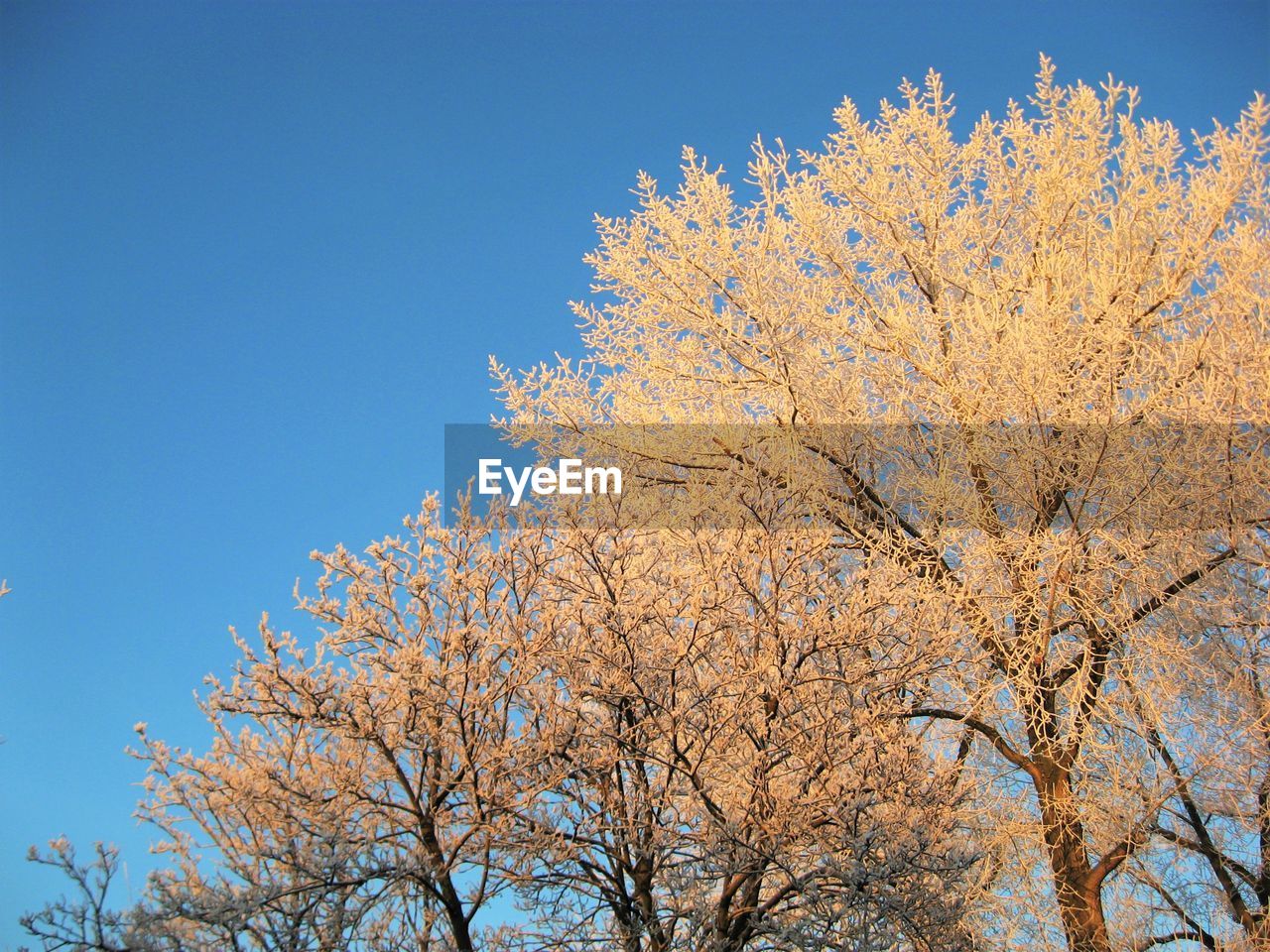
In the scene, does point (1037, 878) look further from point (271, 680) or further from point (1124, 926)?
point (271, 680)

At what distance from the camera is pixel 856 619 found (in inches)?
227

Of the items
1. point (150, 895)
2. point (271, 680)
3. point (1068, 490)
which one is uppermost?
point (1068, 490)

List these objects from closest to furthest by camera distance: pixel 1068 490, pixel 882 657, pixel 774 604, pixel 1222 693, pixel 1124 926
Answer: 1. pixel 774 604
2. pixel 882 657
3. pixel 1068 490
4. pixel 1222 693
5. pixel 1124 926

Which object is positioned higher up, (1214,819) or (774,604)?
(774,604)

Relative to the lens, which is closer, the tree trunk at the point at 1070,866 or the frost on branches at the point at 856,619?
the frost on branches at the point at 856,619

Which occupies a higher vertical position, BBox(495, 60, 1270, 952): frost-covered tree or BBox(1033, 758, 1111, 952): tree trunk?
BBox(495, 60, 1270, 952): frost-covered tree

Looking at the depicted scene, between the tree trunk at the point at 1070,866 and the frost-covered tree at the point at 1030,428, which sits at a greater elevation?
the frost-covered tree at the point at 1030,428

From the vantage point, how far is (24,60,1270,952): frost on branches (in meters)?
5.07

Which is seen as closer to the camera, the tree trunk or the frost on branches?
the frost on branches

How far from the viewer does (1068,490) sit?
821 cm

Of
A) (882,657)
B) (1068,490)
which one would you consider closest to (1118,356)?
(1068,490)

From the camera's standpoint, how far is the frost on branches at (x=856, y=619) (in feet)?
16.6

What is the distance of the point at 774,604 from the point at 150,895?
10.9ft

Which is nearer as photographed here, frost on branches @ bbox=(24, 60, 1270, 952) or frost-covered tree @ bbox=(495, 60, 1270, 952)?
frost on branches @ bbox=(24, 60, 1270, 952)
